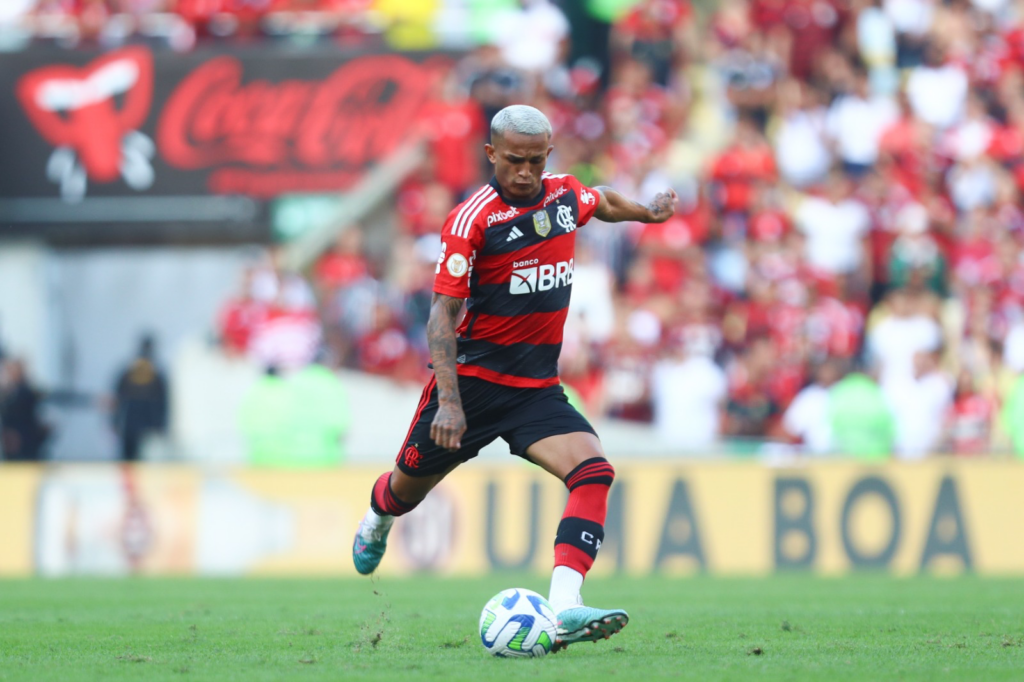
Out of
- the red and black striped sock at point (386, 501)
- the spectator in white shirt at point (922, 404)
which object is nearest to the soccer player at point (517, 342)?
the red and black striped sock at point (386, 501)

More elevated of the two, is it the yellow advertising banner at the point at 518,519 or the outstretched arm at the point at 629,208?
the outstretched arm at the point at 629,208

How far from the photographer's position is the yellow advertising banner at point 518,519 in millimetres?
13555

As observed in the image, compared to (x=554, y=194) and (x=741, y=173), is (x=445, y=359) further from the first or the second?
(x=741, y=173)

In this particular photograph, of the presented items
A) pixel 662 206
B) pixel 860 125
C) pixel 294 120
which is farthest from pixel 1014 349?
pixel 294 120

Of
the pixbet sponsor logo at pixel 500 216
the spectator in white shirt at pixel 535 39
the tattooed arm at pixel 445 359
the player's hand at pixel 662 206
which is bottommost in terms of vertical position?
the tattooed arm at pixel 445 359

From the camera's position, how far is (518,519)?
14.2 meters

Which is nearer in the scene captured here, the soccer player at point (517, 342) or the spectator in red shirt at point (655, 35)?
the soccer player at point (517, 342)

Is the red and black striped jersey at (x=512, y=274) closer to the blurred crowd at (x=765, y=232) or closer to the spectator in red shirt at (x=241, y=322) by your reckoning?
the blurred crowd at (x=765, y=232)

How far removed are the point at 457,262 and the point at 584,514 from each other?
1331mm

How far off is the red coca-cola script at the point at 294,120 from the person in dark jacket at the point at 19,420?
15.0ft

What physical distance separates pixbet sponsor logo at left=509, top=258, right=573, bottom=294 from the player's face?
0.34m

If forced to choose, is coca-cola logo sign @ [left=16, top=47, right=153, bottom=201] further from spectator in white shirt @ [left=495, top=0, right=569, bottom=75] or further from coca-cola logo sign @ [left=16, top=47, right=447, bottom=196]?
spectator in white shirt @ [left=495, top=0, right=569, bottom=75]

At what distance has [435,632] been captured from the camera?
784 centimetres

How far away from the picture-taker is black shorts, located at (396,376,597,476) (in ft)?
23.5
